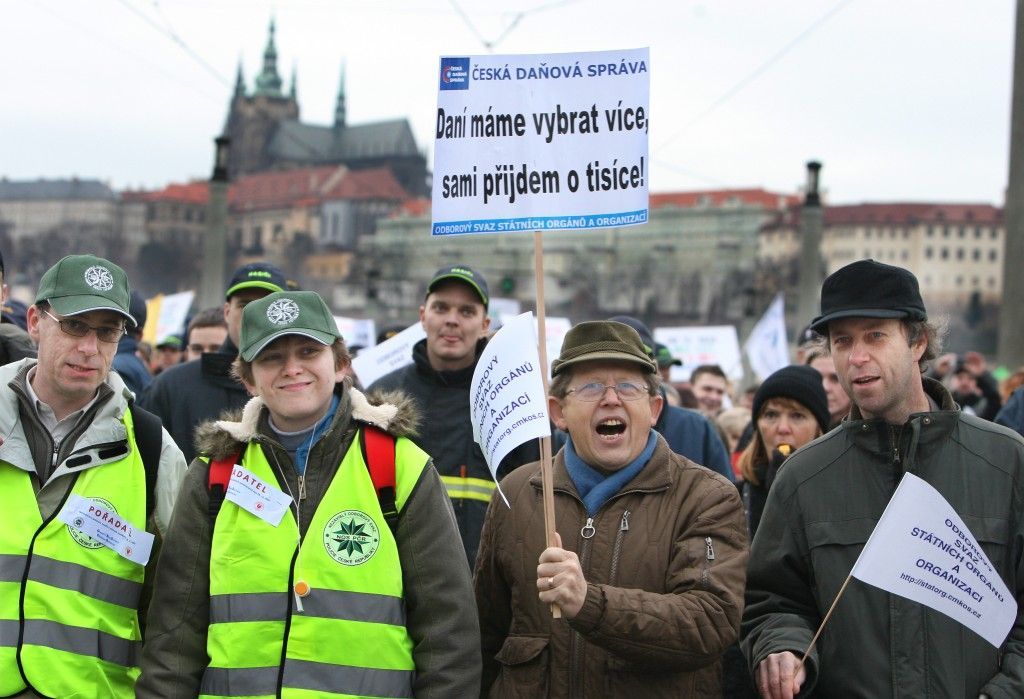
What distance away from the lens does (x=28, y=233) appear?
73562 millimetres

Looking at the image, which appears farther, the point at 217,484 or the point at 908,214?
the point at 908,214

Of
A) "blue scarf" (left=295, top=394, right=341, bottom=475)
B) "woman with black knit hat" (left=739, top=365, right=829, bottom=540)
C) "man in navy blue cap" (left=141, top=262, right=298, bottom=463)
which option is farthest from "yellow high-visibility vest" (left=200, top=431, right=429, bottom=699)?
"woman with black knit hat" (left=739, top=365, right=829, bottom=540)

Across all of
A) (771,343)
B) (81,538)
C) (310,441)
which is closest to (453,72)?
(310,441)

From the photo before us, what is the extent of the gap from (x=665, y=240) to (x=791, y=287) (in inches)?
467

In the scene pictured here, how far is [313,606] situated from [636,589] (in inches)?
32.5

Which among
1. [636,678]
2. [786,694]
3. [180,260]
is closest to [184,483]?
[636,678]

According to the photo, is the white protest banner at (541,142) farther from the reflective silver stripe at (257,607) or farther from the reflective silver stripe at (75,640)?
the reflective silver stripe at (75,640)

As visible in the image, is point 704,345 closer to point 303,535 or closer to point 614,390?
point 614,390

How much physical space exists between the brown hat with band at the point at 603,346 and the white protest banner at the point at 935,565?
80 centimetres

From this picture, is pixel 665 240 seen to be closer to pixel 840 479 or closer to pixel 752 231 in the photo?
pixel 752 231

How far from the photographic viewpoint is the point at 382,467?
3.47 m

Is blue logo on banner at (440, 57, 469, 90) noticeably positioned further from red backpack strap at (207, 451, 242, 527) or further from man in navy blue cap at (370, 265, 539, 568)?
man in navy blue cap at (370, 265, 539, 568)

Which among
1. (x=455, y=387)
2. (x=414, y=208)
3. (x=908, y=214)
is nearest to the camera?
(x=455, y=387)

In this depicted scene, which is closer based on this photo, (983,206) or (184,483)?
(184,483)
